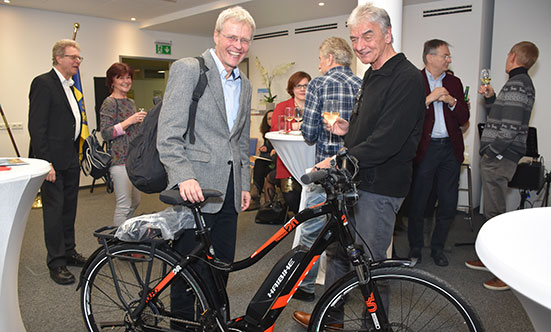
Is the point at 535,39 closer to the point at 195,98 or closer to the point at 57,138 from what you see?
the point at 195,98

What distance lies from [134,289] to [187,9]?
20.1ft

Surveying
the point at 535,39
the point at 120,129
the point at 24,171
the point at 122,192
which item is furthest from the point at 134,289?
the point at 535,39

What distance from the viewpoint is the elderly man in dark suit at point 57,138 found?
2.98 meters

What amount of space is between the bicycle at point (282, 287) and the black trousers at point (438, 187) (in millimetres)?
1765

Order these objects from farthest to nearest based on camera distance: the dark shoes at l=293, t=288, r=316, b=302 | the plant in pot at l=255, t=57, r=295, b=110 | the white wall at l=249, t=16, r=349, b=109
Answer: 1. the plant in pot at l=255, t=57, r=295, b=110
2. the white wall at l=249, t=16, r=349, b=109
3. the dark shoes at l=293, t=288, r=316, b=302

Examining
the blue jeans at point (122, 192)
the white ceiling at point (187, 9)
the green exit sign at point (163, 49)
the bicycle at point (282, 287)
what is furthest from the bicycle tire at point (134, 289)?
the green exit sign at point (163, 49)

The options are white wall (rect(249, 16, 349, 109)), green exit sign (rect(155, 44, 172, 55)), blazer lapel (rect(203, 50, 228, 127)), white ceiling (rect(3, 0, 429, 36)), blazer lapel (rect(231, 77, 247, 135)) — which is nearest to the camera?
blazer lapel (rect(203, 50, 228, 127))

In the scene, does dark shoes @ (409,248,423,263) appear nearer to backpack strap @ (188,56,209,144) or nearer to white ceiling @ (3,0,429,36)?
backpack strap @ (188,56,209,144)

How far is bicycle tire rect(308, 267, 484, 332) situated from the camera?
147 cm

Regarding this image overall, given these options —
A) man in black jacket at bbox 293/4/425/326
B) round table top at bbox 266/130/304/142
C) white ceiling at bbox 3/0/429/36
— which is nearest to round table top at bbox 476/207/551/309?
man in black jacket at bbox 293/4/425/326

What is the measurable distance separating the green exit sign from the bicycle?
279 inches

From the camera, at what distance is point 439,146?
3.39m

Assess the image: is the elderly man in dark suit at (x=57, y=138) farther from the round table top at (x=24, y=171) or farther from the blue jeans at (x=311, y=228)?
the blue jeans at (x=311, y=228)

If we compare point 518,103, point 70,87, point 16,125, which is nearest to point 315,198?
point 518,103
